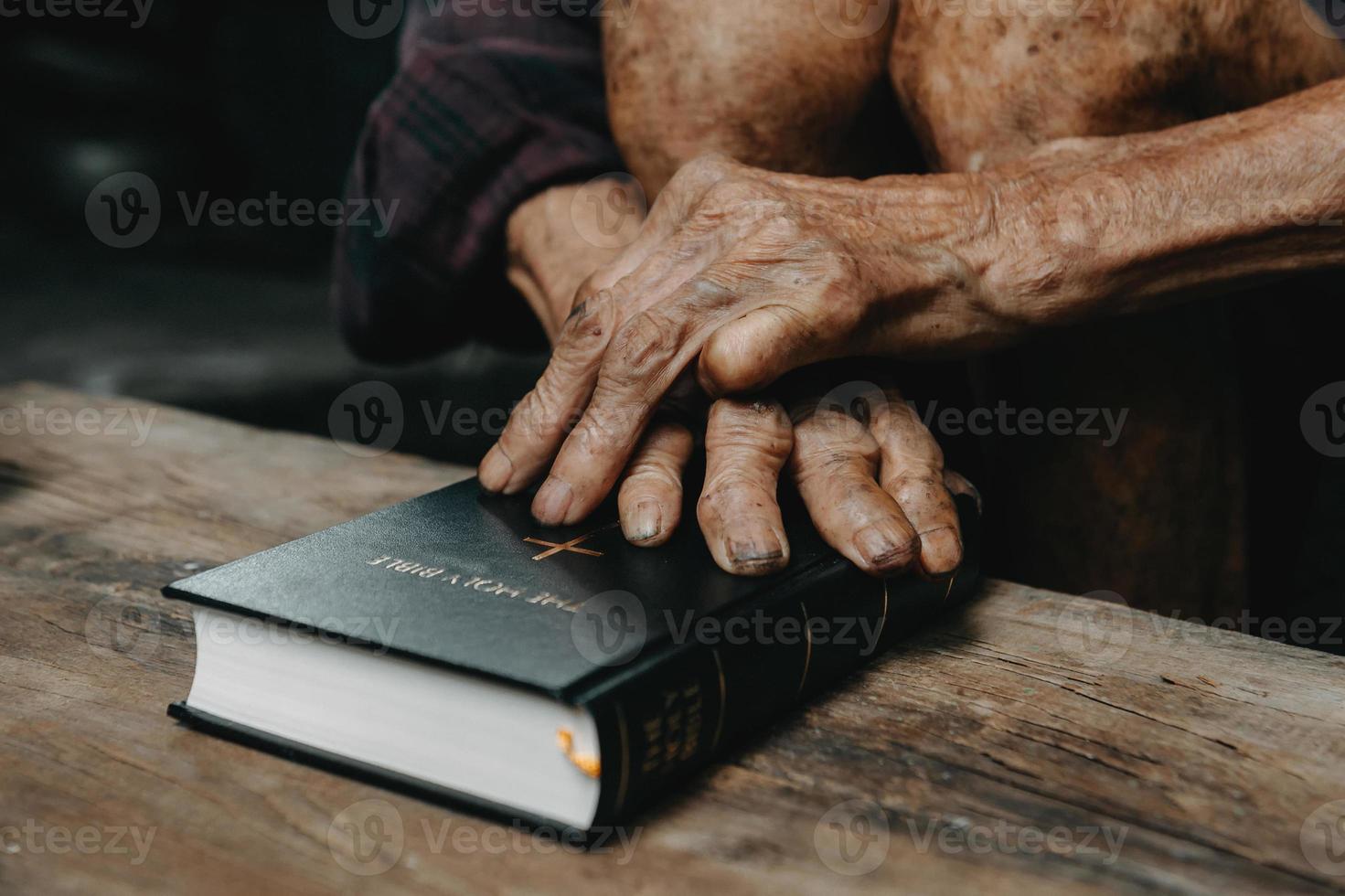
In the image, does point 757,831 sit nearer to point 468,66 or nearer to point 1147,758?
point 1147,758

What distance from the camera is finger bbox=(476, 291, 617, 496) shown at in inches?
30.2

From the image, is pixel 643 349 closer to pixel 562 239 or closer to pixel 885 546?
pixel 885 546

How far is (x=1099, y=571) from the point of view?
3.35 feet

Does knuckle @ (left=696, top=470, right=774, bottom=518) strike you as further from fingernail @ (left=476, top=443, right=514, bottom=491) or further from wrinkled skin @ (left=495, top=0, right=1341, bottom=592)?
fingernail @ (left=476, top=443, right=514, bottom=491)

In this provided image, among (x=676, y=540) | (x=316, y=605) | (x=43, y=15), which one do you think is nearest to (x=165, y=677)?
(x=316, y=605)

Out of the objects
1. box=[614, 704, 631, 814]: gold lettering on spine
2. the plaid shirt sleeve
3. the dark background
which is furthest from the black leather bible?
the dark background

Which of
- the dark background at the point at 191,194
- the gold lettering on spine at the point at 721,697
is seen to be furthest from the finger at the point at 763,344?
the dark background at the point at 191,194

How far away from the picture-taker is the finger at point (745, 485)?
63cm

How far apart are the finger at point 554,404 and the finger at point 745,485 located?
0.31 feet

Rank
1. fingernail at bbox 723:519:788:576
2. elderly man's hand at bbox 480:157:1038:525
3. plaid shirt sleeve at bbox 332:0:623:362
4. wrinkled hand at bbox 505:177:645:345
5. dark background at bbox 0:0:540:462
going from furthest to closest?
1. dark background at bbox 0:0:540:462
2. plaid shirt sleeve at bbox 332:0:623:362
3. wrinkled hand at bbox 505:177:645:345
4. elderly man's hand at bbox 480:157:1038:525
5. fingernail at bbox 723:519:788:576

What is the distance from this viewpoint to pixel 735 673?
56 cm

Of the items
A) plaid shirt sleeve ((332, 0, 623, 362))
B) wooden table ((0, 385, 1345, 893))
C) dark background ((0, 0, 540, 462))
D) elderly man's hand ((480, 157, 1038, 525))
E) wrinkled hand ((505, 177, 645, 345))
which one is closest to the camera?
wooden table ((0, 385, 1345, 893))

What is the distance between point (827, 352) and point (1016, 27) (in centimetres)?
34

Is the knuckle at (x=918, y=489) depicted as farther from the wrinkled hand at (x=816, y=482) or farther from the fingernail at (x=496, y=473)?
the fingernail at (x=496, y=473)
